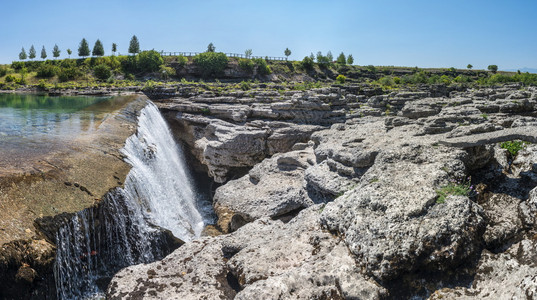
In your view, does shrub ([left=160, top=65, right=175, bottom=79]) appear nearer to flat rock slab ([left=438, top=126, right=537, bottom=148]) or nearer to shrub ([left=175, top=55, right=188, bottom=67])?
shrub ([left=175, top=55, right=188, bottom=67])

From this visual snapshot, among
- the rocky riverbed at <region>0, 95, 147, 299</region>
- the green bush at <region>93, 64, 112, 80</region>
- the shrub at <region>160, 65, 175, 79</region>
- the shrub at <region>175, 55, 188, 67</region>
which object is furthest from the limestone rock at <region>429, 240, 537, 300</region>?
the shrub at <region>175, 55, 188, 67</region>

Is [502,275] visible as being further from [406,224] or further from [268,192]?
[268,192]

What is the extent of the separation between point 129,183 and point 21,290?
5.35 m

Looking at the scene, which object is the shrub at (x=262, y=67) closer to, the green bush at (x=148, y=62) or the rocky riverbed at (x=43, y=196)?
the green bush at (x=148, y=62)

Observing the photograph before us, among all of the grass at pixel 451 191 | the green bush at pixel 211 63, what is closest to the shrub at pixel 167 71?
the green bush at pixel 211 63

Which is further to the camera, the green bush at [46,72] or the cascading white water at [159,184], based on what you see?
the green bush at [46,72]

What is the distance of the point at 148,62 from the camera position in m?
72.2

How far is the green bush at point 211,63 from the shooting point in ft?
246

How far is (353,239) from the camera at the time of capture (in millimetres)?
6730

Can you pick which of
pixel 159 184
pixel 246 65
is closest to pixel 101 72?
pixel 246 65

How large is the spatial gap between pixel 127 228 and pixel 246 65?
73.4 metres

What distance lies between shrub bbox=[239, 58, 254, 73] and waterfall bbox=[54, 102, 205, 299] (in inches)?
2562

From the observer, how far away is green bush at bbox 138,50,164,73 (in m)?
72.1

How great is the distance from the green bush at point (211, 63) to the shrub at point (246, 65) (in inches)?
182
